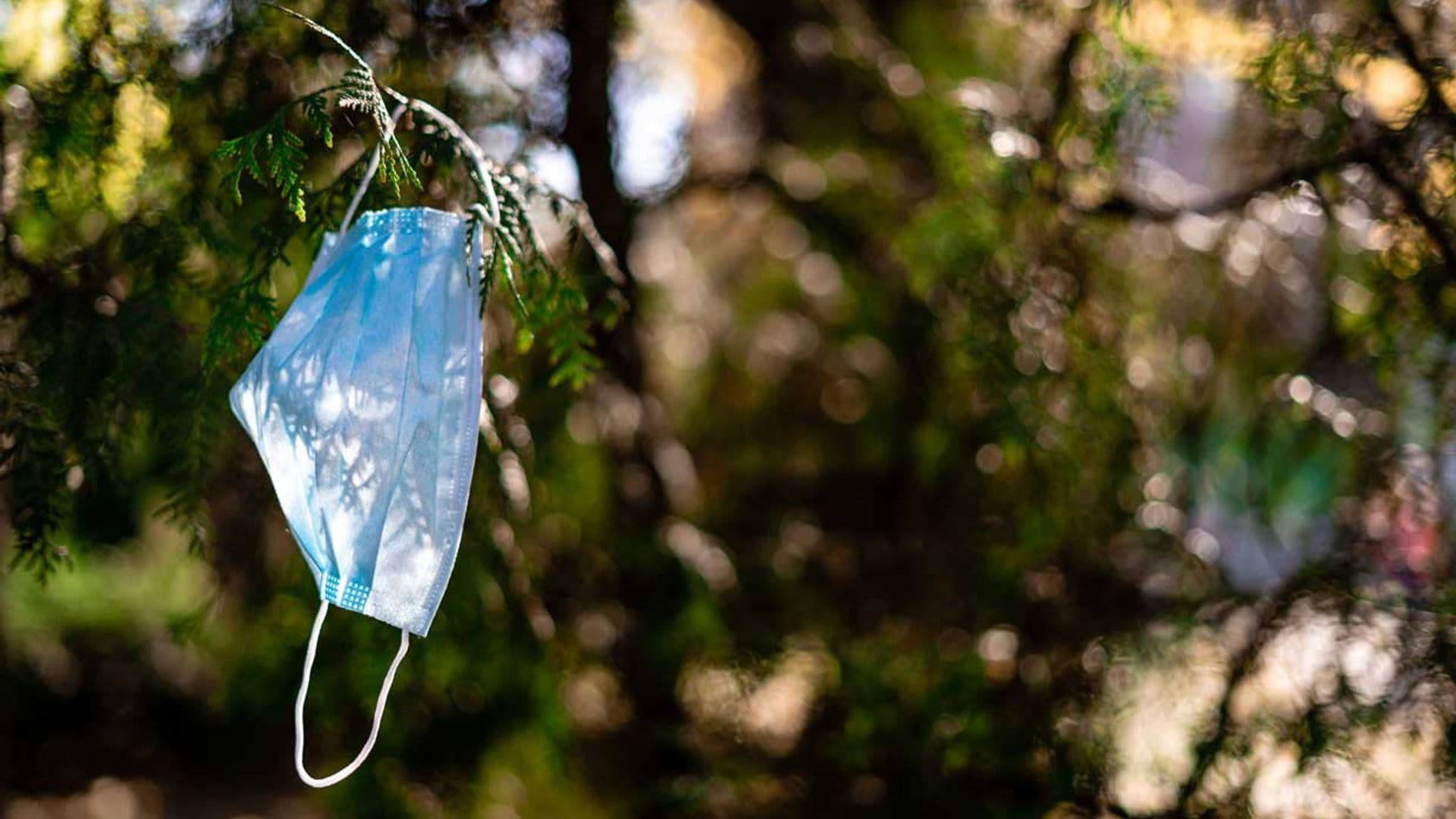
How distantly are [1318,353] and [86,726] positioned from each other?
5.08m

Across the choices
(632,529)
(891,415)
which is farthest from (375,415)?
(891,415)

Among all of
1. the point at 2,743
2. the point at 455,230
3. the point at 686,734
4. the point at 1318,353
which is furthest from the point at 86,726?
the point at 1318,353

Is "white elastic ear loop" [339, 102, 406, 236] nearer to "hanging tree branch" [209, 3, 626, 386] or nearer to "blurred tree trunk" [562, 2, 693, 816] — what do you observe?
"hanging tree branch" [209, 3, 626, 386]

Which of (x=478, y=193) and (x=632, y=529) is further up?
(x=478, y=193)

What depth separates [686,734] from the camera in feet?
10.6

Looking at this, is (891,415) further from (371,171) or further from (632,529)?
(371,171)

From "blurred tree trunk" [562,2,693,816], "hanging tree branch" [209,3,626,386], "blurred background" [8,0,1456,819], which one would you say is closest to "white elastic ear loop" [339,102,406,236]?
"hanging tree branch" [209,3,626,386]

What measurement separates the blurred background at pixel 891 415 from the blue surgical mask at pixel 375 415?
0.18 metres

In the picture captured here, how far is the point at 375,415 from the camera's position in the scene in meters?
1.72

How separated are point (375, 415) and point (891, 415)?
106 inches

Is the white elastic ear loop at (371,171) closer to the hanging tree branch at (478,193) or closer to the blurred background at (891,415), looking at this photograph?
the hanging tree branch at (478,193)

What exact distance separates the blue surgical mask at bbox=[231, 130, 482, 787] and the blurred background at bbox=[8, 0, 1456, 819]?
0.18 m

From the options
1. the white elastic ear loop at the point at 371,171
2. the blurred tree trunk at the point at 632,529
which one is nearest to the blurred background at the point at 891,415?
the blurred tree trunk at the point at 632,529

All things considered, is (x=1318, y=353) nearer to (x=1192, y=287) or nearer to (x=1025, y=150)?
(x=1192, y=287)
